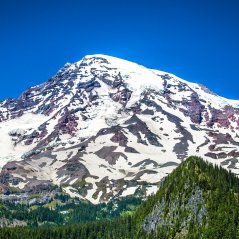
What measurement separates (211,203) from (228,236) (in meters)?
17.5

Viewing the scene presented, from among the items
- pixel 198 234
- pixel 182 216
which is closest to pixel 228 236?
pixel 198 234

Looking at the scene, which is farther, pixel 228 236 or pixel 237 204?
pixel 237 204

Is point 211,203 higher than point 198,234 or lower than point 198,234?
higher

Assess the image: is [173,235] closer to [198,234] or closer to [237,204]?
[198,234]

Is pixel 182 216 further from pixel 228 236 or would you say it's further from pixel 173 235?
pixel 228 236

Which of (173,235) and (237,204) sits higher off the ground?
(237,204)

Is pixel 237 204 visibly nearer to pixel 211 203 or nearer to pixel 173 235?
pixel 211 203

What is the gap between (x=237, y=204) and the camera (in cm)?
19738

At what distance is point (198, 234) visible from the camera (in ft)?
611

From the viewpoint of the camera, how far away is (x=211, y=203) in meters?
196

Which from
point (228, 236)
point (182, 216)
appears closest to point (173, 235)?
point (182, 216)

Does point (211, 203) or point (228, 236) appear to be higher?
point (211, 203)

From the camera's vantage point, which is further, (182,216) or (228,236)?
(182,216)

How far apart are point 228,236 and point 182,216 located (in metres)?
23.2
